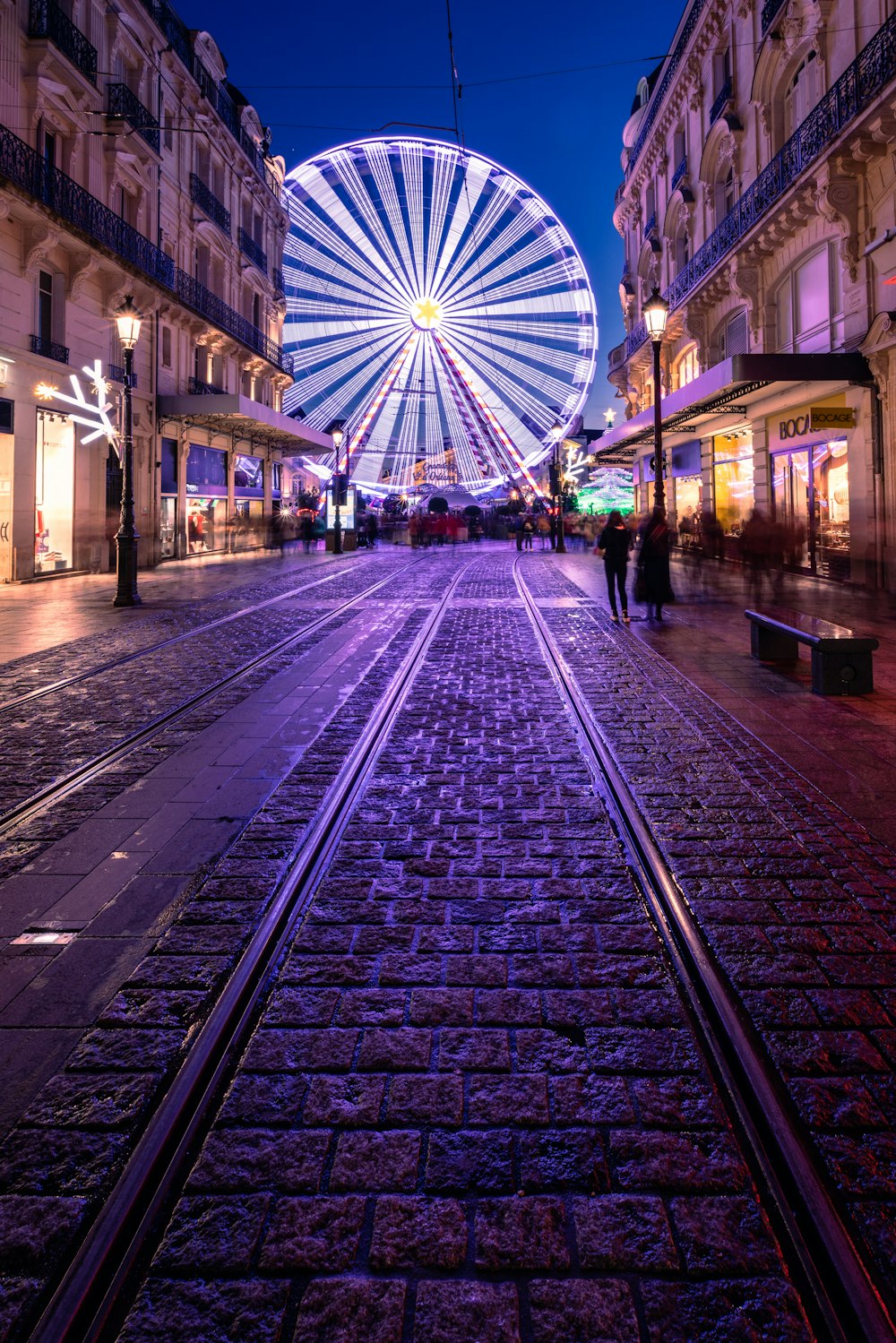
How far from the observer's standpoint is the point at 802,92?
1897 cm

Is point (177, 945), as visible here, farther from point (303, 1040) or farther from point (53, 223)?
point (53, 223)

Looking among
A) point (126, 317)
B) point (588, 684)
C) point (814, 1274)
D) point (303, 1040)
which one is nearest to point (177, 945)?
point (303, 1040)

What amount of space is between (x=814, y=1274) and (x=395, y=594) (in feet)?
53.6

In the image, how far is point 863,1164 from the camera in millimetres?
2107

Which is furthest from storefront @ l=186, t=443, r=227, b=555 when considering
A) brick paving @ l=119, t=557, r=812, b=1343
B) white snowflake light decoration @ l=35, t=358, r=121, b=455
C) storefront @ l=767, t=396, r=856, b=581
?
brick paving @ l=119, t=557, r=812, b=1343

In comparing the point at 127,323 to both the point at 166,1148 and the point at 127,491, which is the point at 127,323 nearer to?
the point at 127,491

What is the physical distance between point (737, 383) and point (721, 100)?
10175 mm

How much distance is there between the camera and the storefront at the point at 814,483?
56.5ft

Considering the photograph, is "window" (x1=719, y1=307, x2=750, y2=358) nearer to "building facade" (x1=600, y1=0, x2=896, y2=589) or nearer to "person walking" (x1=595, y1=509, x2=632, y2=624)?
"building facade" (x1=600, y1=0, x2=896, y2=589)

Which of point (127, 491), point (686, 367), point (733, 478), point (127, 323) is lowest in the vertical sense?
point (127, 491)

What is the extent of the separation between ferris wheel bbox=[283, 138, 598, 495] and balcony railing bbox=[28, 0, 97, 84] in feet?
97.5

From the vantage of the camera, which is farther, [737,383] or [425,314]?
[425,314]

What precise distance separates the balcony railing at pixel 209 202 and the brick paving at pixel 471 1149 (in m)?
32.6

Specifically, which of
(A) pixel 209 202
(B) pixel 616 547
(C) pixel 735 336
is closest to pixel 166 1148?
(B) pixel 616 547
